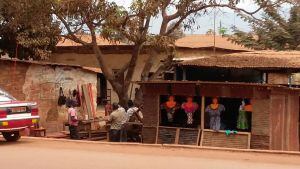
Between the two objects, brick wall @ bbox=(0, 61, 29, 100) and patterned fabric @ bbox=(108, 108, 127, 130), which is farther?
brick wall @ bbox=(0, 61, 29, 100)

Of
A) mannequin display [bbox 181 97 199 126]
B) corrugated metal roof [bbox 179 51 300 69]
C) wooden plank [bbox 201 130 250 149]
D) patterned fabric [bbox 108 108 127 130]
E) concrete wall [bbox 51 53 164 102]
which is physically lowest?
wooden plank [bbox 201 130 250 149]

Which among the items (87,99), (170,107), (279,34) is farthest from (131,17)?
(279,34)

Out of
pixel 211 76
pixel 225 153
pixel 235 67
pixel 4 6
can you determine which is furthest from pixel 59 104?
pixel 225 153

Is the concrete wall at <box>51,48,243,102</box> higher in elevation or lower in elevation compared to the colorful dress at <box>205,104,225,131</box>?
higher

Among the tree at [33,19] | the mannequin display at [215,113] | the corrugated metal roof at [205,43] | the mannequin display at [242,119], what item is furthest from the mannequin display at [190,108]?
the corrugated metal roof at [205,43]

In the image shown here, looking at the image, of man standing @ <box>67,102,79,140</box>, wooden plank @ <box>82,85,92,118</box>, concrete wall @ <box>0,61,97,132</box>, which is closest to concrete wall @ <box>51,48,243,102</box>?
wooden plank @ <box>82,85,92,118</box>

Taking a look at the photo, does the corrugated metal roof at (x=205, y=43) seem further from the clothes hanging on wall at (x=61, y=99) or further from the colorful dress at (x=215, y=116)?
the colorful dress at (x=215, y=116)

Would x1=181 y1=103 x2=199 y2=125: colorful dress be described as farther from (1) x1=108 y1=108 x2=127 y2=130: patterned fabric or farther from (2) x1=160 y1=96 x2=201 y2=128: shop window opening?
(1) x1=108 y1=108 x2=127 y2=130: patterned fabric

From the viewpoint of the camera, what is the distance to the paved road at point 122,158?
34.1 ft

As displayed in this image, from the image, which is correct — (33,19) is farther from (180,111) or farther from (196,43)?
(196,43)

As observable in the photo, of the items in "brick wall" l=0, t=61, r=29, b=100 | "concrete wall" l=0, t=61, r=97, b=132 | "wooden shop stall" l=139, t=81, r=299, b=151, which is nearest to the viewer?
"wooden shop stall" l=139, t=81, r=299, b=151

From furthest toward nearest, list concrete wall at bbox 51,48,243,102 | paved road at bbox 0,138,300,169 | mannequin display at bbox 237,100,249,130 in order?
concrete wall at bbox 51,48,243,102, mannequin display at bbox 237,100,249,130, paved road at bbox 0,138,300,169

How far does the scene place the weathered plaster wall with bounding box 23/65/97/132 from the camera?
19.9 m

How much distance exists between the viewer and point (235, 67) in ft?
56.7
